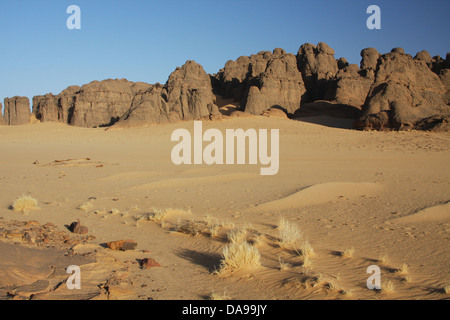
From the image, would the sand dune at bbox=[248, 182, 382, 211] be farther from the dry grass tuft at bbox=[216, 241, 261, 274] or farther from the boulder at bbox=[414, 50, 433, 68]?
the boulder at bbox=[414, 50, 433, 68]

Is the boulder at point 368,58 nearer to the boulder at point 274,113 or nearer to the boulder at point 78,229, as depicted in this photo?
the boulder at point 274,113

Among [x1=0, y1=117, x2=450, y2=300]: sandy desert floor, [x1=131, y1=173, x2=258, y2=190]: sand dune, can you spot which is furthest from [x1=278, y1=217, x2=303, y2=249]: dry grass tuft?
[x1=131, y1=173, x2=258, y2=190]: sand dune

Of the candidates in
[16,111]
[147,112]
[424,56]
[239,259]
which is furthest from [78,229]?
[16,111]

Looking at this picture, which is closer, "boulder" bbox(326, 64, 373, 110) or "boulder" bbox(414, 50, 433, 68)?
"boulder" bbox(326, 64, 373, 110)

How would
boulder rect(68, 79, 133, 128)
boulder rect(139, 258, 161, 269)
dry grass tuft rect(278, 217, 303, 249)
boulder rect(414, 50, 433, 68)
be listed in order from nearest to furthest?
boulder rect(139, 258, 161, 269) → dry grass tuft rect(278, 217, 303, 249) → boulder rect(414, 50, 433, 68) → boulder rect(68, 79, 133, 128)

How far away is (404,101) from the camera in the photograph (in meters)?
32.0

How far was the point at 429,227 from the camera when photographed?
24.6 ft

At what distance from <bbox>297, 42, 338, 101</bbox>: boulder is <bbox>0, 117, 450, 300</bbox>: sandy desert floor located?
103ft

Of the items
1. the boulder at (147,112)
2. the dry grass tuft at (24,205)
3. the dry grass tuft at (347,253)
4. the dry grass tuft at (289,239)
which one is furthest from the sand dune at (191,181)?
the boulder at (147,112)

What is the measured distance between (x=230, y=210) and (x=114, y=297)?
227 inches

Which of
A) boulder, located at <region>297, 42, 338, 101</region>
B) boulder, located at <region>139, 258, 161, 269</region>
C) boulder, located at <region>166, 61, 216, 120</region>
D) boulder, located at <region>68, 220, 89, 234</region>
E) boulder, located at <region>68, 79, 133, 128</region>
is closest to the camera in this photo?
boulder, located at <region>139, 258, 161, 269</region>

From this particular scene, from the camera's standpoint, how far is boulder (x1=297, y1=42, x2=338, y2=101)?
50.1m

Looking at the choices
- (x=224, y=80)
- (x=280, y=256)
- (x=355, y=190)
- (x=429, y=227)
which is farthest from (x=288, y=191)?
(x=224, y=80)

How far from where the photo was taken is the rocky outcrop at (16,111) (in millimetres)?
57656
